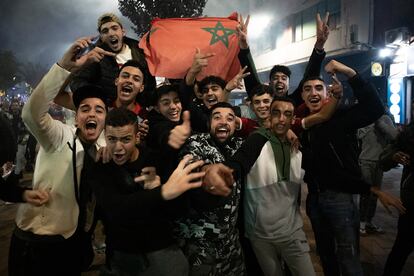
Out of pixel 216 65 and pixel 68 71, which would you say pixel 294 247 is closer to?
pixel 68 71

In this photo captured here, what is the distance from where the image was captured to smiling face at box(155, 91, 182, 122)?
3.36 metres

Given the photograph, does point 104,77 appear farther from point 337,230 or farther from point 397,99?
point 397,99

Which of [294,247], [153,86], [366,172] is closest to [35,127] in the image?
[153,86]

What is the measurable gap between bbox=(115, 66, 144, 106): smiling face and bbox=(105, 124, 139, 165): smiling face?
1.10 meters

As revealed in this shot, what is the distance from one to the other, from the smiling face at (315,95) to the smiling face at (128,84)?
6.15 ft

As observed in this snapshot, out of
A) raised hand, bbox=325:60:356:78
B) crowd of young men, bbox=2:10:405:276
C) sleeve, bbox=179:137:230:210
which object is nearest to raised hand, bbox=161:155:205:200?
crowd of young men, bbox=2:10:405:276

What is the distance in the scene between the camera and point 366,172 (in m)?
5.81

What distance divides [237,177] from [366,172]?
4.24m

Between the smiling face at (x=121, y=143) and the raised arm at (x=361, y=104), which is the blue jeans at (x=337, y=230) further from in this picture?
the smiling face at (x=121, y=143)

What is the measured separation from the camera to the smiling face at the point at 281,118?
295 centimetres

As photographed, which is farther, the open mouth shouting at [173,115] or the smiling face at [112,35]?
the smiling face at [112,35]

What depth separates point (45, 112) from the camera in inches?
93.8

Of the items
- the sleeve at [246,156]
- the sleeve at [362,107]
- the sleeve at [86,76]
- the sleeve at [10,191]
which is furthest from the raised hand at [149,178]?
the sleeve at [362,107]

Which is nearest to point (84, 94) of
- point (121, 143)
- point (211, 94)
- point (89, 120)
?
point (89, 120)
